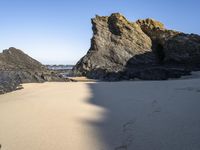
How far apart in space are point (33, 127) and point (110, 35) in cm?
2889

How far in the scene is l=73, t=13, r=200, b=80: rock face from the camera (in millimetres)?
29281

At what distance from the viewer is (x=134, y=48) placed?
3328 cm

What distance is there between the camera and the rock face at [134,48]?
29.3 m

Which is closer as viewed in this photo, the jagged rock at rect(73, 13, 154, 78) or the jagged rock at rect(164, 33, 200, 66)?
the jagged rock at rect(164, 33, 200, 66)

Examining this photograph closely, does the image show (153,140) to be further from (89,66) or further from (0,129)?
(89,66)

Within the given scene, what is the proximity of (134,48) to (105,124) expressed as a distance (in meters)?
28.0

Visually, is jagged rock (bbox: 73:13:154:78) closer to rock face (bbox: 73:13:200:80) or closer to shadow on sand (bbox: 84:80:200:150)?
rock face (bbox: 73:13:200:80)

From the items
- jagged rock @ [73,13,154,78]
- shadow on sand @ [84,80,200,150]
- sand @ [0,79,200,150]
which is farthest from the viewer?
jagged rock @ [73,13,154,78]

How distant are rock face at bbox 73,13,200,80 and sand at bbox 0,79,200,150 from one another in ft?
55.4

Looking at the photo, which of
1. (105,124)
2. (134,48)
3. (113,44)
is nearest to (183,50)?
(134,48)

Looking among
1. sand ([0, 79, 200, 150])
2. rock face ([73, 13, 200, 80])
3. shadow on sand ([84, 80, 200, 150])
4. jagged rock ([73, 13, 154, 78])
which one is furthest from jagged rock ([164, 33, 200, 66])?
shadow on sand ([84, 80, 200, 150])

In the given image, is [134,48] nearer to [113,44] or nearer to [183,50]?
[113,44]

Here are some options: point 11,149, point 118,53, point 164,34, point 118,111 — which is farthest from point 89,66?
point 11,149

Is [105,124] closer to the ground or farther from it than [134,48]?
closer to the ground
